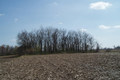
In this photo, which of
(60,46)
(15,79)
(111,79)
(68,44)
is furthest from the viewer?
(68,44)

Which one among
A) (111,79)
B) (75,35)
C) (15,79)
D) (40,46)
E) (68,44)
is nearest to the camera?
(111,79)

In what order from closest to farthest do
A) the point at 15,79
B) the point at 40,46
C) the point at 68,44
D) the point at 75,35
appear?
the point at 15,79 < the point at 40,46 < the point at 68,44 < the point at 75,35

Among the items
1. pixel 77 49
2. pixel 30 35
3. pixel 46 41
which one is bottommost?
pixel 77 49

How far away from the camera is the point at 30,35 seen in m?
53.5

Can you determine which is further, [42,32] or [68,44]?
[68,44]

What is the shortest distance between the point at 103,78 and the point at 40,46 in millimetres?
48339

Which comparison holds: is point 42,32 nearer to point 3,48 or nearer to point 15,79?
point 3,48

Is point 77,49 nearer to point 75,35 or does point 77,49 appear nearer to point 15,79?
point 75,35

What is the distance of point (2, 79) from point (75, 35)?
6022 cm

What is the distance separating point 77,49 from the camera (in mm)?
62781

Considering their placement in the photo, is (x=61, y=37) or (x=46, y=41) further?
(x=61, y=37)

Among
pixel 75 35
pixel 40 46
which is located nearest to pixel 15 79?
pixel 40 46

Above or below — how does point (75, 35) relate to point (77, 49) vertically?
above

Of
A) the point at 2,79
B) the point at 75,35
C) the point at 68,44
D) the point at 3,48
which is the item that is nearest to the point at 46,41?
the point at 68,44
